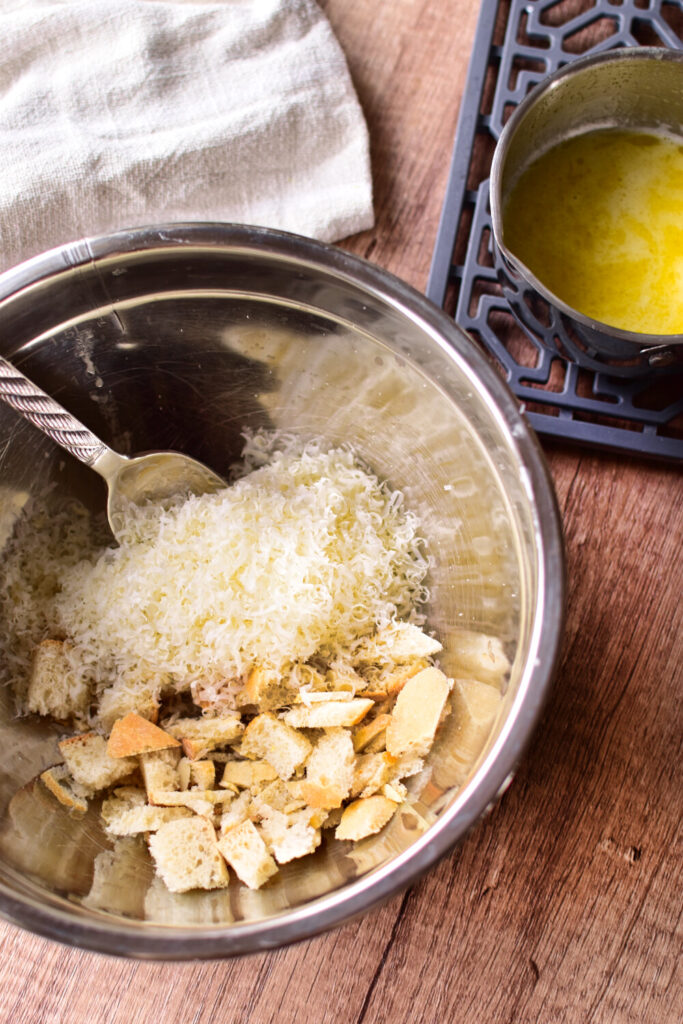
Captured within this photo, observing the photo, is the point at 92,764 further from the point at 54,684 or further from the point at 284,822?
the point at 284,822

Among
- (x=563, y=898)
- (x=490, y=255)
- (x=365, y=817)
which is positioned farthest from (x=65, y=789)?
(x=490, y=255)

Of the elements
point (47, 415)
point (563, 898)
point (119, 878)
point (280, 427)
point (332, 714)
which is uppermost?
point (47, 415)

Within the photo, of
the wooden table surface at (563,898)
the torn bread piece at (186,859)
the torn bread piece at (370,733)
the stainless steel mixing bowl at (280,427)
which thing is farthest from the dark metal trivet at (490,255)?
the torn bread piece at (186,859)

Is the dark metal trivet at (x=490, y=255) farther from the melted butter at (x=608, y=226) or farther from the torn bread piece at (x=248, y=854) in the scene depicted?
the torn bread piece at (x=248, y=854)

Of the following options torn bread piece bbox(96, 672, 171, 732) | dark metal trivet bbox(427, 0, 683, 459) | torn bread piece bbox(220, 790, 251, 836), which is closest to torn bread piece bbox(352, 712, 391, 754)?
torn bread piece bbox(220, 790, 251, 836)

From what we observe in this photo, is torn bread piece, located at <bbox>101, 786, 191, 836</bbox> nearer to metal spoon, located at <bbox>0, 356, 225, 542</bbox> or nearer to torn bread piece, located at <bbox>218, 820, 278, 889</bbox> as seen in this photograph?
torn bread piece, located at <bbox>218, 820, 278, 889</bbox>

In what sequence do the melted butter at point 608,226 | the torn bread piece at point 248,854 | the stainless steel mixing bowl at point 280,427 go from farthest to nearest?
the melted butter at point 608,226 → the torn bread piece at point 248,854 → the stainless steel mixing bowl at point 280,427
